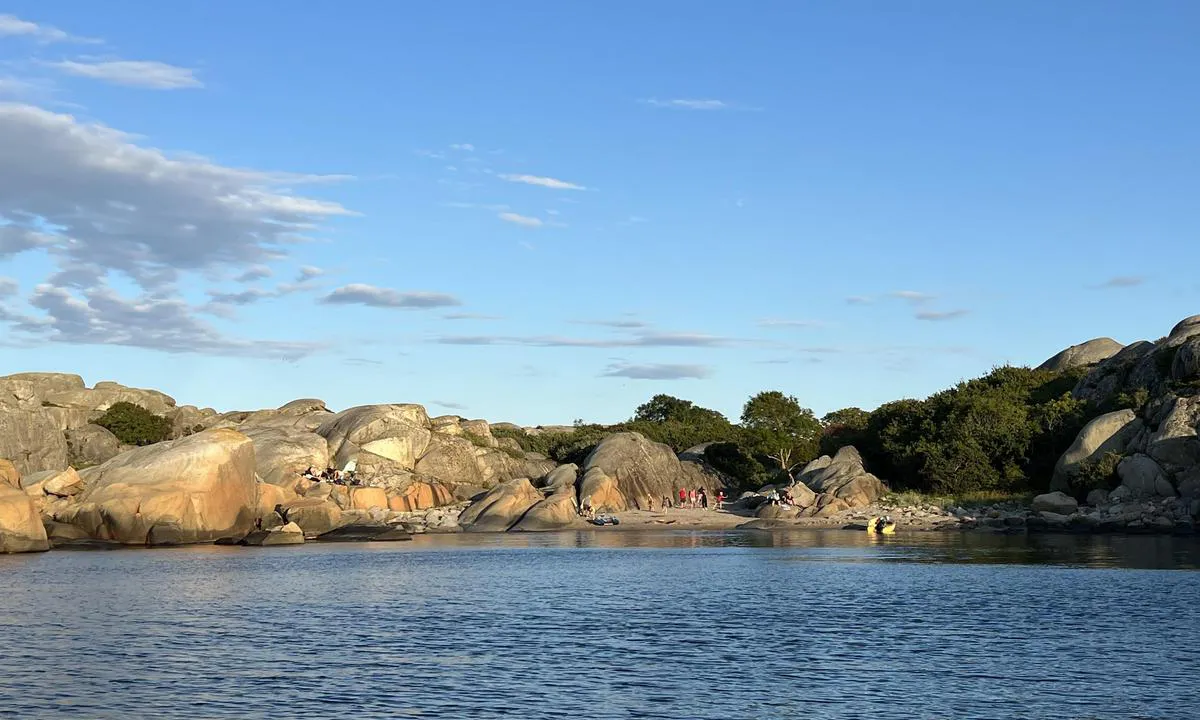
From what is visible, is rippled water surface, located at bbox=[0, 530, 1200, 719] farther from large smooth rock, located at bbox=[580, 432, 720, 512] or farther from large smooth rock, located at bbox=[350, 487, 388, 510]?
large smooth rock, located at bbox=[580, 432, 720, 512]

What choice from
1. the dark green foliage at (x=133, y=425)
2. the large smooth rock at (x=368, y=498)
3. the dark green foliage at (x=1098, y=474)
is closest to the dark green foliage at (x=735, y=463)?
the dark green foliage at (x=1098, y=474)

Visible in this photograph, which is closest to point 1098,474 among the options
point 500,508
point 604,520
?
point 604,520

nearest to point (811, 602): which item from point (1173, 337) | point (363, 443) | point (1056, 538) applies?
point (1056, 538)

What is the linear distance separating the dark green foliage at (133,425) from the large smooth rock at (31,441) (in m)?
10.5

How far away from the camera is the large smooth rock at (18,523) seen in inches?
2473

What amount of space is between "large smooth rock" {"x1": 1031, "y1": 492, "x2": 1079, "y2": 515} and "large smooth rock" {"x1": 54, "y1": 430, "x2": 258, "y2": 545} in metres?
50.4

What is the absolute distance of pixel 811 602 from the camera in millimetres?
40906

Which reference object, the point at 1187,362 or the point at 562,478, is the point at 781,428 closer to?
the point at 562,478

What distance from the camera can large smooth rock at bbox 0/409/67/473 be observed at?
8944 centimetres

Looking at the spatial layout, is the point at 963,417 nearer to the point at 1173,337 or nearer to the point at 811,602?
the point at 1173,337

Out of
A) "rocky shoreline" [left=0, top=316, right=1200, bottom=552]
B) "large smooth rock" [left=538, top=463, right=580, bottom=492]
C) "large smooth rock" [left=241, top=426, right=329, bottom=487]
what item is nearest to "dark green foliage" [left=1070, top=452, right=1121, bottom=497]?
"rocky shoreline" [left=0, top=316, right=1200, bottom=552]

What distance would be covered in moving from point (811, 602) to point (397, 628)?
14.4 m

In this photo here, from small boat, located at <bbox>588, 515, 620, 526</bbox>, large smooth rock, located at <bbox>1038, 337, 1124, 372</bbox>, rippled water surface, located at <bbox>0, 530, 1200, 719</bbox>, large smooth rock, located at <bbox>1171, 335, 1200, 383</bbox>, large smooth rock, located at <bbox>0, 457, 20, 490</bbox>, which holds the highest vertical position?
large smooth rock, located at <bbox>1038, 337, 1124, 372</bbox>

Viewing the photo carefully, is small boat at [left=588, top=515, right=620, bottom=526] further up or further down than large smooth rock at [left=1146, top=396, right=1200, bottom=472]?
further down
